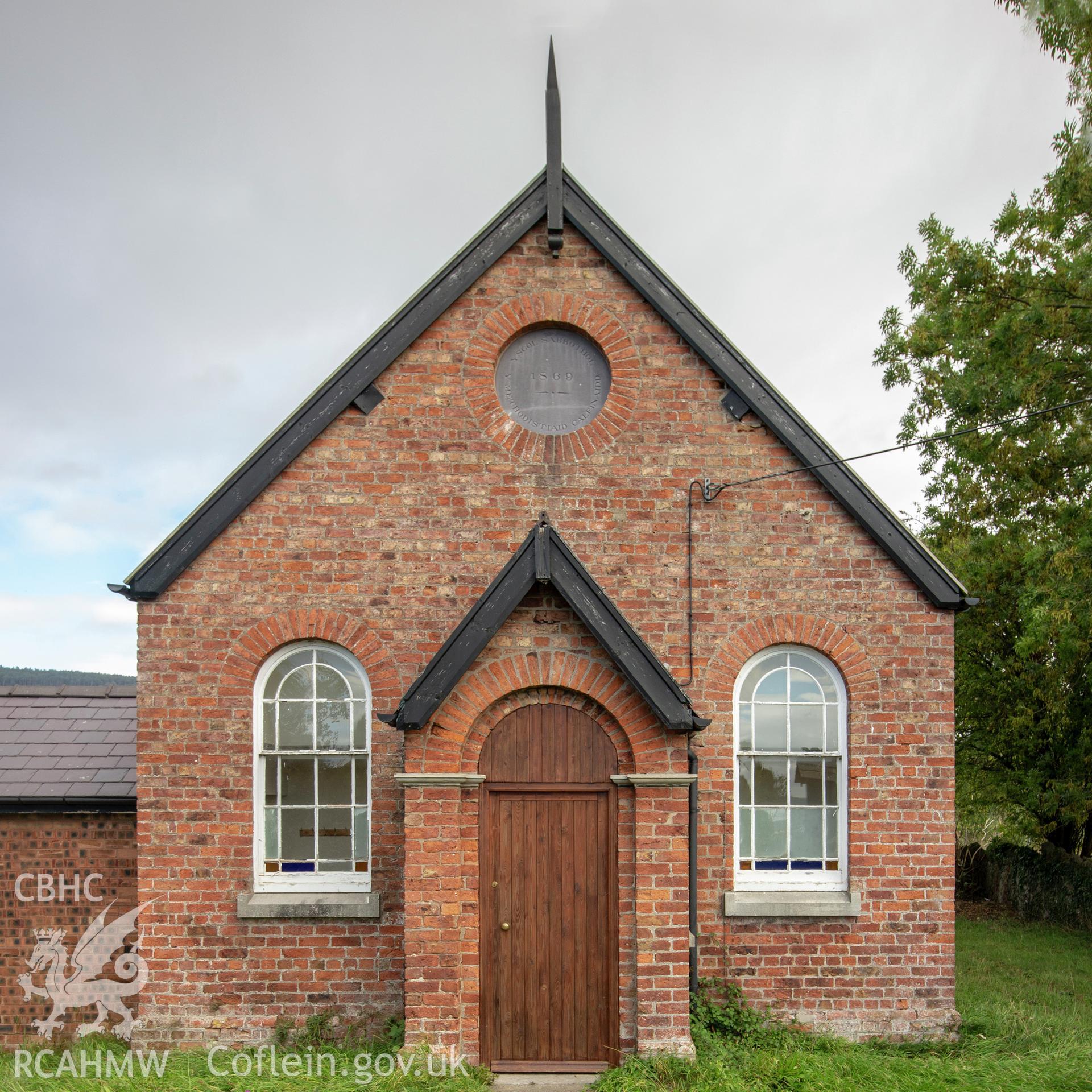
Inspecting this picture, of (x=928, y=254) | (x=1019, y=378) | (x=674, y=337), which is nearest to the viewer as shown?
(x=674, y=337)

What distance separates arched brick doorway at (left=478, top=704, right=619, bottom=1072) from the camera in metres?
6.78

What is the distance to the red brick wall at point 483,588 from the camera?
295 inches

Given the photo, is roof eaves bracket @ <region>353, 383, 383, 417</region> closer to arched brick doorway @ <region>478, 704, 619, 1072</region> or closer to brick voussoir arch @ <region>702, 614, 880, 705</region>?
arched brick doorway @ <region>478, 704, 619, 1072</region>

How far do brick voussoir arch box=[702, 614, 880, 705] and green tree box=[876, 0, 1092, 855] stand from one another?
3.71 meters

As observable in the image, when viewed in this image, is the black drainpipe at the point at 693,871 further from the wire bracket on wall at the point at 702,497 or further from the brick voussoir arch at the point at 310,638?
the brick voussoir arch at the point at 310,638

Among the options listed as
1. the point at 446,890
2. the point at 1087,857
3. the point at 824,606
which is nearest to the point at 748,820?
the point at 824,606

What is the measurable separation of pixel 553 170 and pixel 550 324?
56.7 inches

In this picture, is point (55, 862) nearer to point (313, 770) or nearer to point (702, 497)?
point (313, 770)

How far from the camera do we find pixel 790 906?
24.8 feet

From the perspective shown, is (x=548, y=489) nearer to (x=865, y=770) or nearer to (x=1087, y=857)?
(x=865, y=770)

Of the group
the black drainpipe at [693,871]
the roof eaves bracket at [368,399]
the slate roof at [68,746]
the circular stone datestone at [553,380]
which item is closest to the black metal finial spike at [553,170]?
the circular stone datestone at [553,380]

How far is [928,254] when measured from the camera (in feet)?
48.1

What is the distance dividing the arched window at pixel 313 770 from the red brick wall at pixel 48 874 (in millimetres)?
1614

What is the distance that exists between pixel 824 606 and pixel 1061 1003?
5.63m
